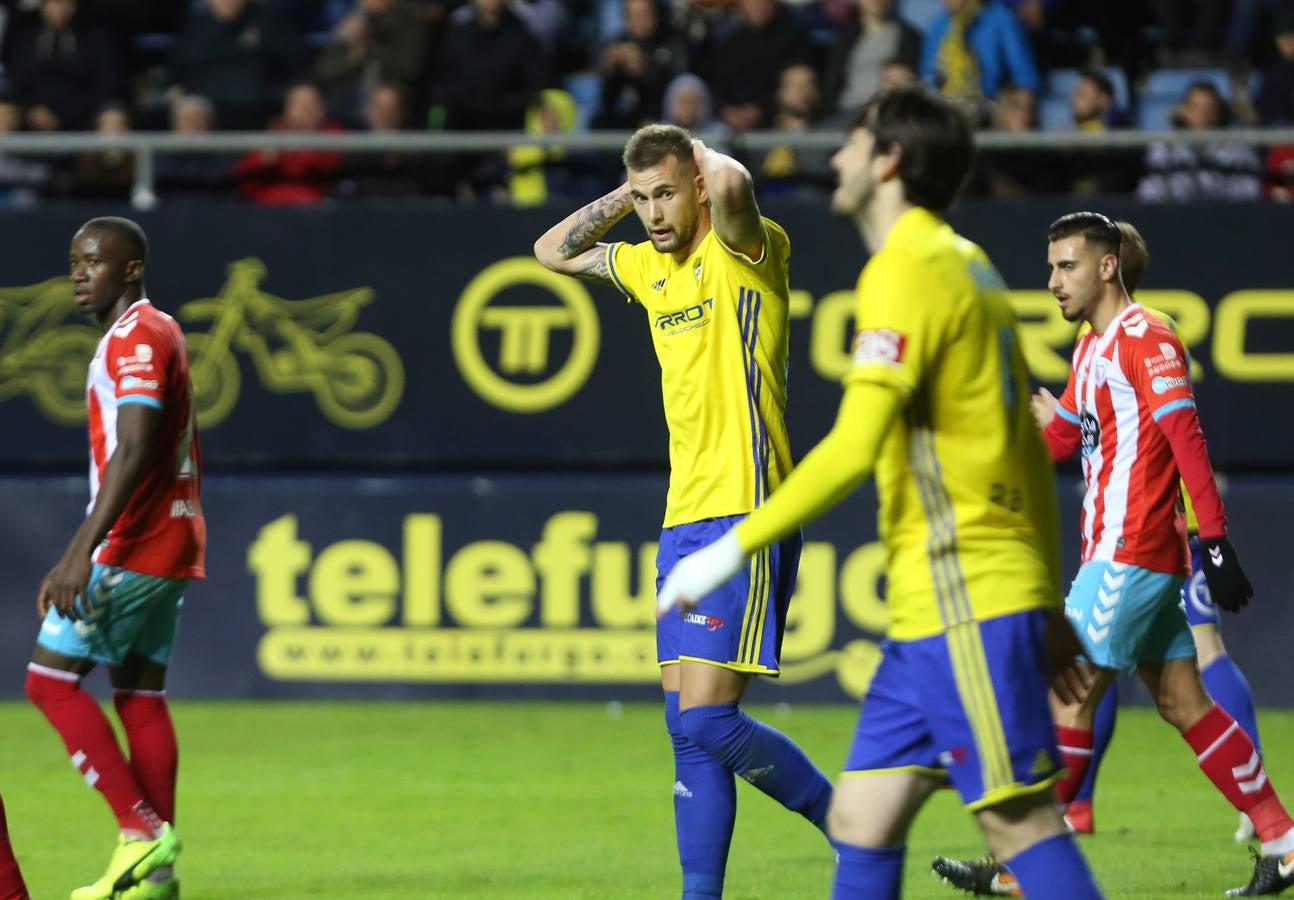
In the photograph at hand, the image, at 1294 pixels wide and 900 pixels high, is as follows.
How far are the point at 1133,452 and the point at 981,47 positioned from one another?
679 cm

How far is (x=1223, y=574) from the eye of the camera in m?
5.93

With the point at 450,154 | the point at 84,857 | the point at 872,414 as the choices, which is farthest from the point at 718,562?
the point at 450,154

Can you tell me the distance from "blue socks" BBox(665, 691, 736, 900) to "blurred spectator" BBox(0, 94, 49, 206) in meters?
7.68

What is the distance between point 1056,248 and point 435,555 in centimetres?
597

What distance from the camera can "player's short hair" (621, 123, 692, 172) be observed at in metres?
5.46

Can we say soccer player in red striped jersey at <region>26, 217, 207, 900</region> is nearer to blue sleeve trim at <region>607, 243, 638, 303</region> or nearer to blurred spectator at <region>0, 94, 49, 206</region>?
blue sleeve trim at <region>607, 243, 638, 303</region>

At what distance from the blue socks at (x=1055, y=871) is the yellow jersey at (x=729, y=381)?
1799 millimetres

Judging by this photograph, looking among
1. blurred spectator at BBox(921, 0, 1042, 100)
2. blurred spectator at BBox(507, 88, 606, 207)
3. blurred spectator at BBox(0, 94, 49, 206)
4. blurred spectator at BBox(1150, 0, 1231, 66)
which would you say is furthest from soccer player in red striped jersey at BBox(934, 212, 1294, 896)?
blurred spectator at BBox(0, 94, 49, 206)

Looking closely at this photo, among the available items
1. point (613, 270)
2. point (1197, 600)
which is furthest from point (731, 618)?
point (1197, 600)

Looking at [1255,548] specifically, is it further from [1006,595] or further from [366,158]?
[1006,595]

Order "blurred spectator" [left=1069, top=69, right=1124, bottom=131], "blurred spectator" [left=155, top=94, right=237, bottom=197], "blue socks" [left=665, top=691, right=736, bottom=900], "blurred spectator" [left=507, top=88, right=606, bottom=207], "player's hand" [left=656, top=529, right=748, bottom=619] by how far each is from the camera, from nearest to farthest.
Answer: "player's hand" [left=656, top=529, right=748, bottom=619]
"blue socks" [left=665, top=691, right=736, bottom=900]
"blurred spectator" [left=507, top=88, right=606, bottom=207]
"blurred spectator" [left=155, top=94, right=237, bottom=197]
"blurred spectator" [left=1069, top=69, right=1124, bottom=131]

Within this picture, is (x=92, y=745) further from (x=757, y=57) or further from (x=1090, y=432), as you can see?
(x=757, y=57)

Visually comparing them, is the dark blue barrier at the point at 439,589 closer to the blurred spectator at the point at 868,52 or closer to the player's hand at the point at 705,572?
the blurred spectator at the point at 868,52

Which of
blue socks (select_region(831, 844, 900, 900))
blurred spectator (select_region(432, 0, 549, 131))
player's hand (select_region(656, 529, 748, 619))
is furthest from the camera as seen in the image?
blurred spectator (select_region(432, 0, 549, 131))
